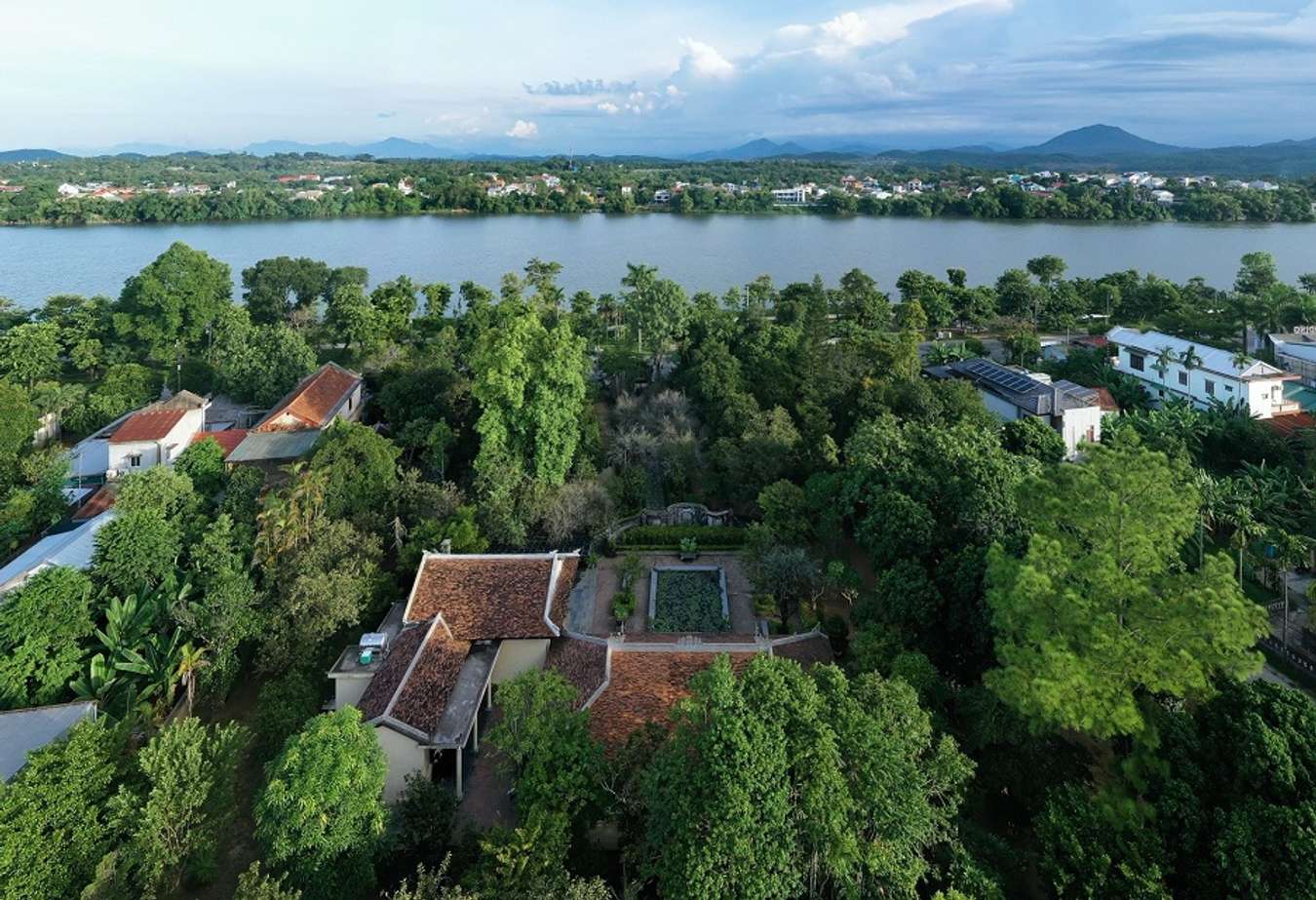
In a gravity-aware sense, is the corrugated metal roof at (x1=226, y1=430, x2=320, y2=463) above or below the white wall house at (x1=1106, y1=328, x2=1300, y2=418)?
below

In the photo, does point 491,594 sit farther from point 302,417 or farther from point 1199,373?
point 1199,373

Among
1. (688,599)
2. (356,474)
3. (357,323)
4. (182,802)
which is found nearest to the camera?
(182,802)

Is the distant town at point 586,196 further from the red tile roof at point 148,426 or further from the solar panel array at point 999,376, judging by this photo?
the red tile roof at point 148,426

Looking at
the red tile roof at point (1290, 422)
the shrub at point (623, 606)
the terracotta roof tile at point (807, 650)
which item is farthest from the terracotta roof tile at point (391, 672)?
the red tile roof at point (1290, 422)

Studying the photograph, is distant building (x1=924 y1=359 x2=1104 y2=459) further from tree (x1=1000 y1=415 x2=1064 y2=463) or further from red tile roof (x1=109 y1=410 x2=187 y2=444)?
red tile roof (x1=109 y1=410 x2=187 y2=444)

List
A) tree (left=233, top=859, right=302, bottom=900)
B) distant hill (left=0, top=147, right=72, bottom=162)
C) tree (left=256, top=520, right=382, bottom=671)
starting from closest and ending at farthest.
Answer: tree (left=233, top=859, right=302, bottom=900) → tree (left=256, top=520, right=382, bottom=671) → distant hill (left=0, top=147, right=72, bottom=162)

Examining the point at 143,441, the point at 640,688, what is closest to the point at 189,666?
the point at 640,688

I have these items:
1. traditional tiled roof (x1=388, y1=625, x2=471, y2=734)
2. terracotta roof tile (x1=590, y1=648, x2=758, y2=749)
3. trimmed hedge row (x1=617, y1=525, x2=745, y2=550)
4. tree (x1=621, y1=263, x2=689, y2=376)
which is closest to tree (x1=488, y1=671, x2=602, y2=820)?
terracotta roof tile (x1=590, y1=648, x2=758, y2=749)
